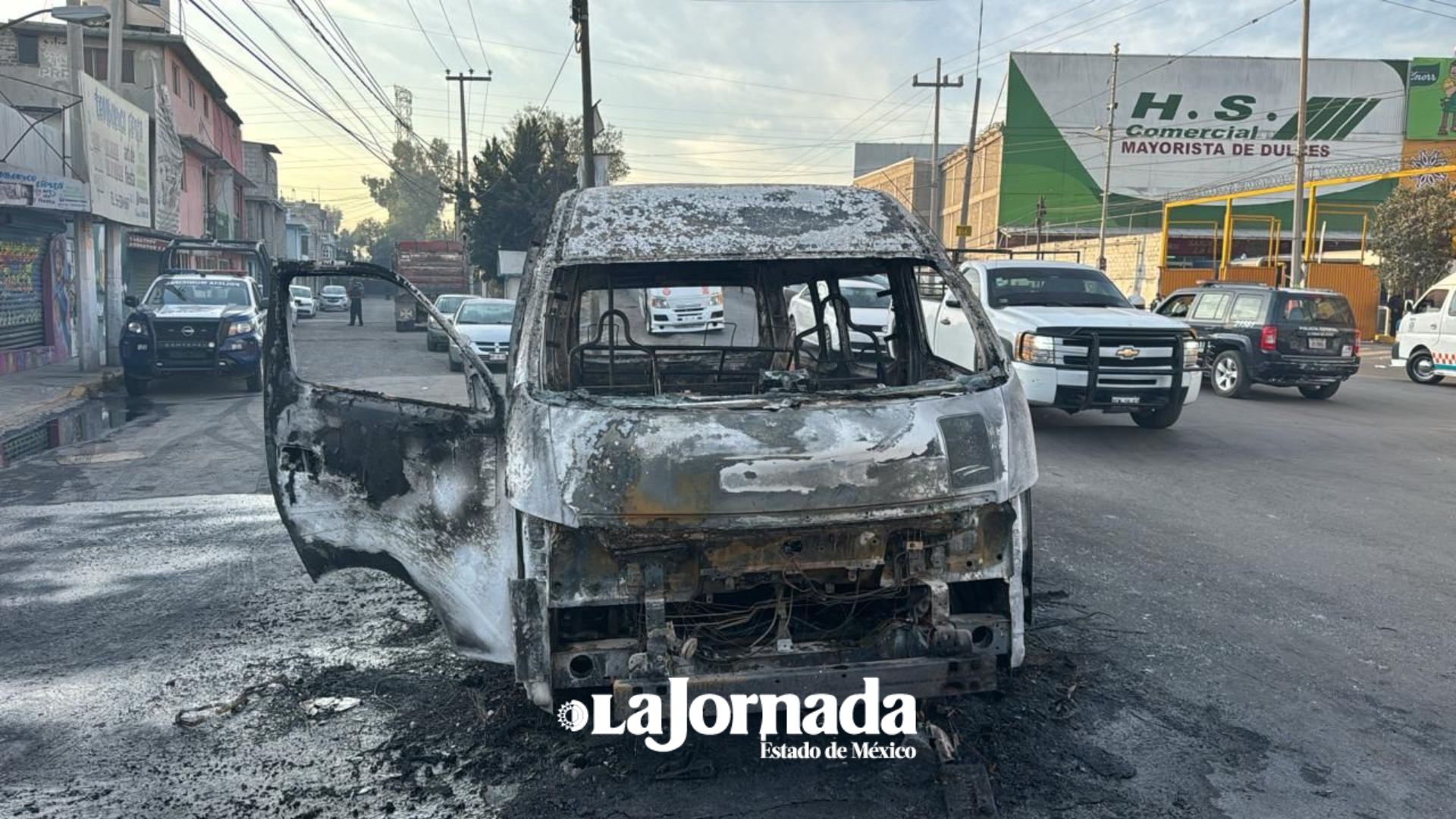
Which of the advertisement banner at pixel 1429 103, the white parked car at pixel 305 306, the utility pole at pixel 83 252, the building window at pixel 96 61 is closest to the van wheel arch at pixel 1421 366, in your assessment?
the utility pole at pixel 83 252

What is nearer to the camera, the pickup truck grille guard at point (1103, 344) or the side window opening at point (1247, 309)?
the pickup truck grille guard at point (1103, 344)

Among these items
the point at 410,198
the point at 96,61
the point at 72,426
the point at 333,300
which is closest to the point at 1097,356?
the point at 72,426

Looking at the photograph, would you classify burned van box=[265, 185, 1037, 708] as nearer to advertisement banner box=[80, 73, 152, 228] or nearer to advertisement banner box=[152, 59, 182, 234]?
advertisement banner box=[80, 73, 152, 228]

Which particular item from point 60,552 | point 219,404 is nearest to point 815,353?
point 60,552

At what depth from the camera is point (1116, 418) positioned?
1198 cm

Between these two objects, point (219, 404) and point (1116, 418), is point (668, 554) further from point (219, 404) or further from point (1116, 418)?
point (219, 404)

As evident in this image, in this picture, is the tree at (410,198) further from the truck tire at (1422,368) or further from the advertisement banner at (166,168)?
the truck tire at (1422,368)

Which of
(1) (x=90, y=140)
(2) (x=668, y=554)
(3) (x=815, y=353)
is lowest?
(2) (x=668, y=554)

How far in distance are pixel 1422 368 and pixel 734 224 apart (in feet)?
A: 60.6

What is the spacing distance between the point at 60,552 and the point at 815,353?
4.85 meters

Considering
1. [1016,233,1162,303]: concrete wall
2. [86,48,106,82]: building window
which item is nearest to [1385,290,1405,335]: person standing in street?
[1016,233,1162,303]: concrete wall

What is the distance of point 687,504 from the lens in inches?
125

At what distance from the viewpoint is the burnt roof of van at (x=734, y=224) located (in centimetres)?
411

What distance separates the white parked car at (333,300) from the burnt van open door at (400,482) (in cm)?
5228
